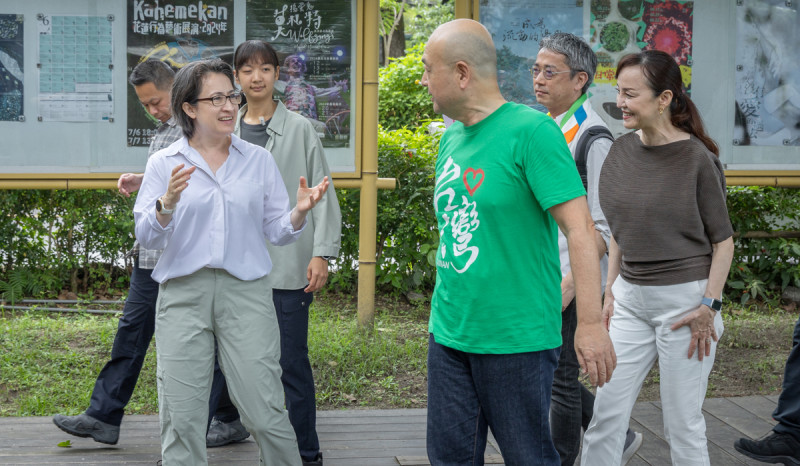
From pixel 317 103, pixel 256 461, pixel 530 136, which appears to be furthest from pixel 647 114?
pixel 317 103

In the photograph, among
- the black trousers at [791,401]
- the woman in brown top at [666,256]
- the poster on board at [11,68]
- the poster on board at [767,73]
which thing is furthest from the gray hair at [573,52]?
the poster on board at [11,68]

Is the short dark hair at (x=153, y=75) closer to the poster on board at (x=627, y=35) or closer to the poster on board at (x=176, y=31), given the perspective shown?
the poster on board at (x=176, y=31)

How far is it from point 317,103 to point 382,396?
208cm

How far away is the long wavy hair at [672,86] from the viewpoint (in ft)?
12.5

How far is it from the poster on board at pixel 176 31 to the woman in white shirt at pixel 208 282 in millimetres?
2757

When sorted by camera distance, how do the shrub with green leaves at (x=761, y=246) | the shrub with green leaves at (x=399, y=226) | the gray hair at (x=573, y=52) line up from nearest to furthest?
the gray hair at (x=573, y=52) < the shrub with green leaves at (x=399, y=226) < the shrub with green leaves at (x=761, y=246)

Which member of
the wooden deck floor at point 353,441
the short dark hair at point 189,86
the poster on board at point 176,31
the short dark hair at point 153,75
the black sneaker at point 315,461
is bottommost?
A: the wooden deck floor at point 353,441

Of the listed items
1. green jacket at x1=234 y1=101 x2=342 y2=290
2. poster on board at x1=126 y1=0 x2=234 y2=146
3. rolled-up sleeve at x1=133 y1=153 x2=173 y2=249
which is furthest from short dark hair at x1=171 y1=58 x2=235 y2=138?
poster on board at x1=126 y1=0 x2=234 y2=146

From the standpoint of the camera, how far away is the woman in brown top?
371 centimetres

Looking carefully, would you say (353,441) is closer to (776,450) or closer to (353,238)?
(776,450)

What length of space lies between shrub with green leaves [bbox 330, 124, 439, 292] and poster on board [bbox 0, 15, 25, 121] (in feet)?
9.01

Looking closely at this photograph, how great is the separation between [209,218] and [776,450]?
2.93 m

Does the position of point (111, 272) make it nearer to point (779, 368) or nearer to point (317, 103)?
point (317, 103)

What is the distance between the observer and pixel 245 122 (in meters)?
4.55
